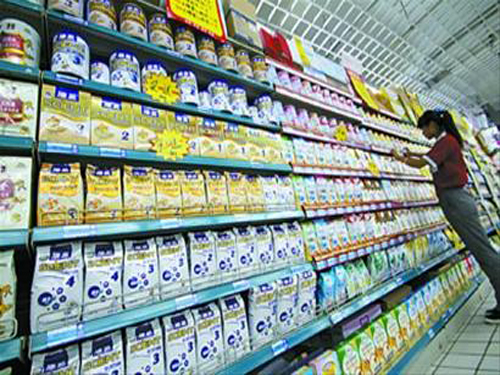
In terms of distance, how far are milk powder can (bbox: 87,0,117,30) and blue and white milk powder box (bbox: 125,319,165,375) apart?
4.52ft

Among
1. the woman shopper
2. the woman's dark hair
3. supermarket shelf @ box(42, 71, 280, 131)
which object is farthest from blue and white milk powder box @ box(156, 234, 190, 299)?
the woman's dark hair

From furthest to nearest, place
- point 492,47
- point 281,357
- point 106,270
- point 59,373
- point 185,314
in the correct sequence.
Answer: point 492,47, point 281,357, point 185,314, point 106,270, point 59,373

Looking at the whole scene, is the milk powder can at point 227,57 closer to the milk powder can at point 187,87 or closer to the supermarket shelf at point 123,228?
the milk powder can at point 187,87

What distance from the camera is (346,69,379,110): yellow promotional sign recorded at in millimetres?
2711

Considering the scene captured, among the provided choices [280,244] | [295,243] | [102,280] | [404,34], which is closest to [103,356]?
[102,280]

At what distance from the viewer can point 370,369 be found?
1.57m

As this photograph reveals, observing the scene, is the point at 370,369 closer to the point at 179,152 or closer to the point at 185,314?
the point at 185,314

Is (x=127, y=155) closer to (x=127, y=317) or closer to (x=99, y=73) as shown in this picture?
(x=99, y=73)

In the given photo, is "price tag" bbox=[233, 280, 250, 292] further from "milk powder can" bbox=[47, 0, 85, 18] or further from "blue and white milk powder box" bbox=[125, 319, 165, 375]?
"milk powder can" bbox=[47, 0, 85, 18]

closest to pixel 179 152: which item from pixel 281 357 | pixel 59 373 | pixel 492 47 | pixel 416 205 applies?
pixel 59 373

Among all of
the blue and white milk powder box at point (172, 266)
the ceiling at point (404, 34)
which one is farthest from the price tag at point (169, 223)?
the ceiling at point (404, 34)

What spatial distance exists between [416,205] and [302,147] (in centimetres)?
207

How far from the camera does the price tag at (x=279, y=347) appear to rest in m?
1.16

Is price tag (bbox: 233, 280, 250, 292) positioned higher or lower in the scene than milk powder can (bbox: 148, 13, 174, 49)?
lower
